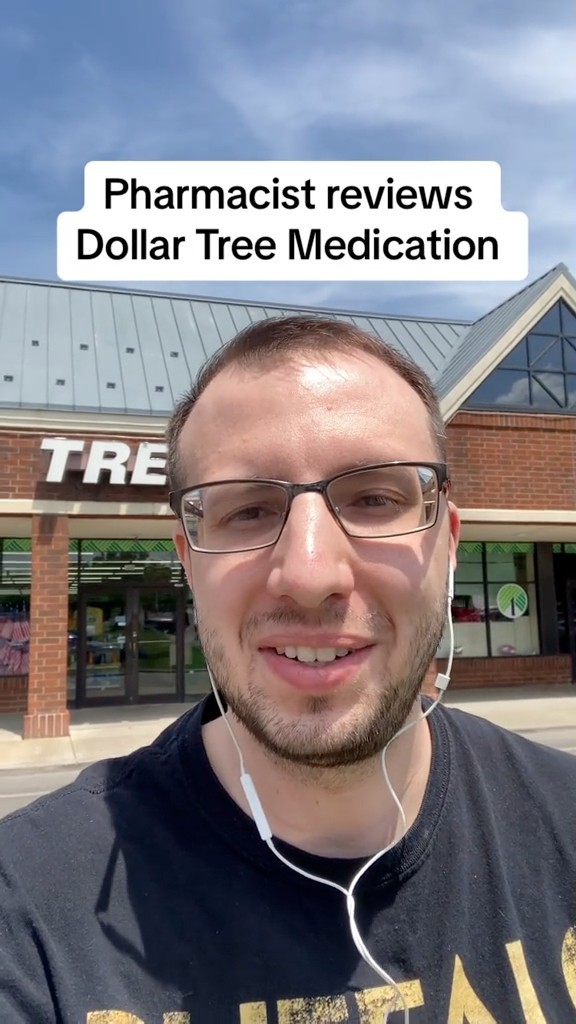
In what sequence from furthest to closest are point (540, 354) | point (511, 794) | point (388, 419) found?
point (540, 354), point (511, 794), point (388, 419)

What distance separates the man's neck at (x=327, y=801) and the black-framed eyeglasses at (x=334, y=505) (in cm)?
43

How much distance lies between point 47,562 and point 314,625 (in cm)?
997

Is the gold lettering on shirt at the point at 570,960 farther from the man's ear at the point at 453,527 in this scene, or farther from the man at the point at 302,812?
the man's ear at the point at 453,527

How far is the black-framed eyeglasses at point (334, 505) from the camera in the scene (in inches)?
54.0

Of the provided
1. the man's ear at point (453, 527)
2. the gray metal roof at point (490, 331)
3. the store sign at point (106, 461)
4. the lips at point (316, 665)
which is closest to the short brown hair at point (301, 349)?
the man's ear at point (453, 527)

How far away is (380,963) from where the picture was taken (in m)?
1.29

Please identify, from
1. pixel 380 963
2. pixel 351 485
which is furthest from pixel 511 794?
pixel 351 485

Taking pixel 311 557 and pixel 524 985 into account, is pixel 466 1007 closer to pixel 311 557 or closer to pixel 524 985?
pixel 524 985

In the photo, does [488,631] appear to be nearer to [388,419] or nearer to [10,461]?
[10,461]

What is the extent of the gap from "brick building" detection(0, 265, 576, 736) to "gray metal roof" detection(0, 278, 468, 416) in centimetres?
4

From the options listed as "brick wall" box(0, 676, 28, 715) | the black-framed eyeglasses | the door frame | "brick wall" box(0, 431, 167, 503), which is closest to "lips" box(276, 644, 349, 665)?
the black-framed eyeglasses

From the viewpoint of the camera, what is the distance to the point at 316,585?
126 cm

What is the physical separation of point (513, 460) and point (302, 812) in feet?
38.8

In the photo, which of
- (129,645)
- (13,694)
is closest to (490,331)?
(129,645)
